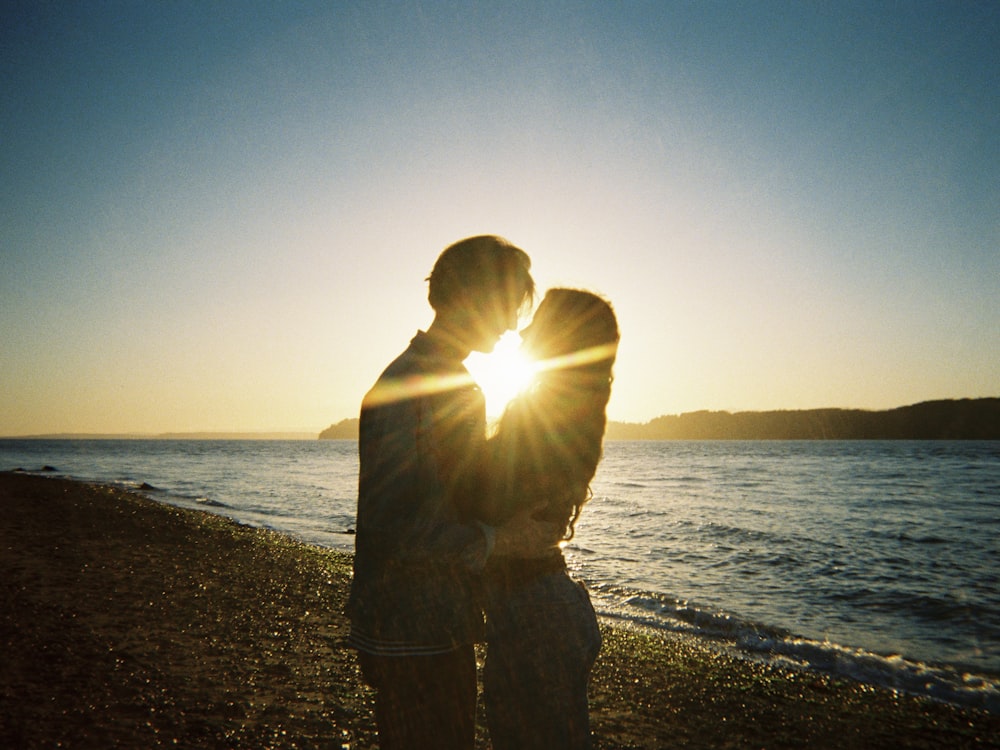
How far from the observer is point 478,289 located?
2.04m

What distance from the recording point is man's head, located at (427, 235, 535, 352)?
2.04 metres

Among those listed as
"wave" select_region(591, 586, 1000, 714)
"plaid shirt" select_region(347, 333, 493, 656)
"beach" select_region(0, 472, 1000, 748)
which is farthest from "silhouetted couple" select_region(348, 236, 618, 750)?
"wave" select_region(591, 586, 1000, 714)

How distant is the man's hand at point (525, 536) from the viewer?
2059mm

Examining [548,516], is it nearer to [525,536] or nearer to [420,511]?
→ [525,536]

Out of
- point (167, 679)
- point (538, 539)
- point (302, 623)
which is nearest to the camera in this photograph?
point (538, 539)

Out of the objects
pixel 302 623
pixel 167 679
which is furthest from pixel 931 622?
pixel 167 679

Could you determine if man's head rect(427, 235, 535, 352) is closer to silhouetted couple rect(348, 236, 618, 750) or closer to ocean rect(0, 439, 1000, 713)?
silhouetted couple rect(348, 236, 618, 750)

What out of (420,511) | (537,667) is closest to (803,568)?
(537,667)

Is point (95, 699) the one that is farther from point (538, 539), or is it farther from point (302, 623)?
point (538, 539)

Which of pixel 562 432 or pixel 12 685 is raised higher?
pixel 562 432

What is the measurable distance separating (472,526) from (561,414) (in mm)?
543

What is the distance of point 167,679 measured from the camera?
5.75m

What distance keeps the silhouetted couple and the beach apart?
356 cm

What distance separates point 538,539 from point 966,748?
264 inches
